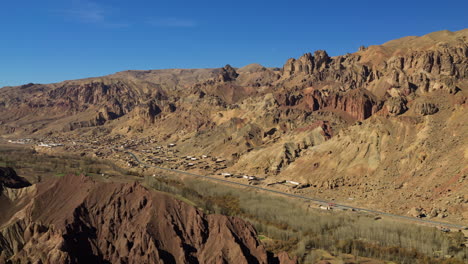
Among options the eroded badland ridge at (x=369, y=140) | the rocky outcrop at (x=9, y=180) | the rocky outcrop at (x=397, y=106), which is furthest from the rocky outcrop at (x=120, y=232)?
the rocky outcrop at (x=397, y=106)

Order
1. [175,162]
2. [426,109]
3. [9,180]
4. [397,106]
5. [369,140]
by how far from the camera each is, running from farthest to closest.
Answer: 1. [175,162]
2. [397,106]
3. [426,109]
4. [369,140]
5. [9,180]

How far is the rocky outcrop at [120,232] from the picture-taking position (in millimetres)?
50531

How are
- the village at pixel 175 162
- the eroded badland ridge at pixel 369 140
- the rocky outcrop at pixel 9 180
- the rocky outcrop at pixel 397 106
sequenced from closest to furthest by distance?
the rocky outcrop at pixel 9 180
the eroded badland ridge at pixel 369 140
the village at pixel 175 162
the rocky outcrop at pixel 397 106

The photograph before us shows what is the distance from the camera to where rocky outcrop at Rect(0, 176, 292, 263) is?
166ft

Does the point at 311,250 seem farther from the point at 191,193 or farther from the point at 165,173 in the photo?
the point at 165,173

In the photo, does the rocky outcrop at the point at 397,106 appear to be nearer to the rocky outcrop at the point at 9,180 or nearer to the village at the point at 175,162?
the village at the point at 175,162

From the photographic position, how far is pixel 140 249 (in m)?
51.5

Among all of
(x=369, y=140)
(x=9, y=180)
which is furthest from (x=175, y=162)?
(x=9, y=180)

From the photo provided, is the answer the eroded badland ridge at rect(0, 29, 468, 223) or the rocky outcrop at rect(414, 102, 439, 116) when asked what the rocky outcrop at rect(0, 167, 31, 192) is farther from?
the rocky outcrop at rect(414, 102, 439, 116)

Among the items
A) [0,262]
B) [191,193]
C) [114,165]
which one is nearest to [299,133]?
[191,193]

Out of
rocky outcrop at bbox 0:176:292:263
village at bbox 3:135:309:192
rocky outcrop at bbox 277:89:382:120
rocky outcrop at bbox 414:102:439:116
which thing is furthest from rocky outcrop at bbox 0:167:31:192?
rocky outcrop at bbox 277:89:382:120

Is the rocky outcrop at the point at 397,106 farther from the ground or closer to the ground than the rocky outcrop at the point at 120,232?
farther from the ground

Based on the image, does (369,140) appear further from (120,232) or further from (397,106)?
(120,232)

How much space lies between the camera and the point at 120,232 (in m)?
56.2
